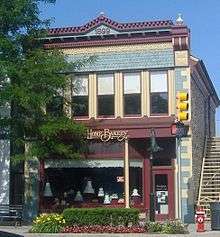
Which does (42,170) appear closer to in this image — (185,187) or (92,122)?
(92,122)

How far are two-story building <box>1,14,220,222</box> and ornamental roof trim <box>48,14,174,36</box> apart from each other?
0.05 metres

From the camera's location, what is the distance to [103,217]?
2275cm

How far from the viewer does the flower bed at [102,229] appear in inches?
856

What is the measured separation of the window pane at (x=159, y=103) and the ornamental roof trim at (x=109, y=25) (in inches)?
127

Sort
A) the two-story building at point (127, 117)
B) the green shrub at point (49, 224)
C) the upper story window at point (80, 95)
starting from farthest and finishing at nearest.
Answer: the upper story window at point (80, 95), the two-story building at point (127, 117), the green shrub at point (49, 224)

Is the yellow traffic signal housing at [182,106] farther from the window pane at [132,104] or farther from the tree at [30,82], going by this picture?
the window pane at [132,104]

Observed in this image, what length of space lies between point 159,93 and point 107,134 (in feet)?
10.3

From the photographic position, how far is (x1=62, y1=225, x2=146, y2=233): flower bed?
2175 cm

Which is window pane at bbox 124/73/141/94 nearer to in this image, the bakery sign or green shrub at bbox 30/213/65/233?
the bakery sign

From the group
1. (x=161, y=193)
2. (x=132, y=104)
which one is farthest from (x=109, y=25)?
(x=161, y=193)

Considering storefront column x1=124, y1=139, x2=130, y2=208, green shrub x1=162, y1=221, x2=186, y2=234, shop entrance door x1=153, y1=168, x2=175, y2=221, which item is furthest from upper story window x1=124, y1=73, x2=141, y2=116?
green shrub x1=162, y1=221, x2=186, y2=234

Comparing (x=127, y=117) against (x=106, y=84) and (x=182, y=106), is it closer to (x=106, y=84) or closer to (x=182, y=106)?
(x=106, y=84)

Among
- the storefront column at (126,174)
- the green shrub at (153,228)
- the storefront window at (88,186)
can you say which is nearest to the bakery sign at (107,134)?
the storefront column at (126,174)

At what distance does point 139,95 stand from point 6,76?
22.6 feet
